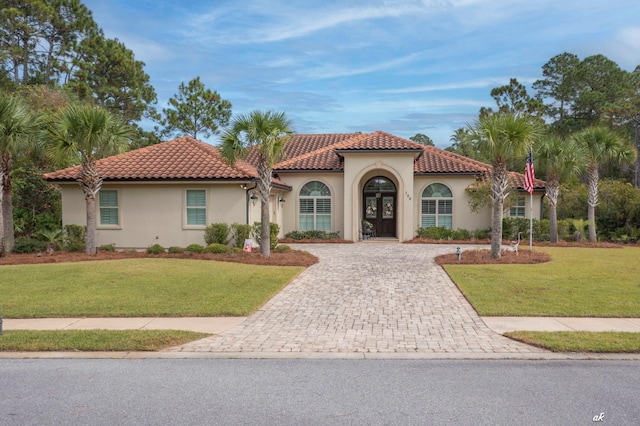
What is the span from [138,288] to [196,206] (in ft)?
26.1

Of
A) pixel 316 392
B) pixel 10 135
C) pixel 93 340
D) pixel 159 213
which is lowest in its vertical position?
pixel 316 392

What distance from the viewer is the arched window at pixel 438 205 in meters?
23.7

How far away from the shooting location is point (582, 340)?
22.6ft

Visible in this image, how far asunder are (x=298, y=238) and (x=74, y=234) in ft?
32.6

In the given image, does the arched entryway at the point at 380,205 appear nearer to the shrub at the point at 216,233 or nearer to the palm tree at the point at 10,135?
the shrub at the point at 216,233

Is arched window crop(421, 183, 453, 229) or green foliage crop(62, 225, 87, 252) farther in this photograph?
arched window crop(421, 183, 453, 229)

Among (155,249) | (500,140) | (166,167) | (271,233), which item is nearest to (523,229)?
(500,140)

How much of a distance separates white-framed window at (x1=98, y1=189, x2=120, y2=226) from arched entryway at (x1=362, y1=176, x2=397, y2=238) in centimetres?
1250

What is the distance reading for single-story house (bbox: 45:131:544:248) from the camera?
1838cm

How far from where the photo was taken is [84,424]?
437 centimetres

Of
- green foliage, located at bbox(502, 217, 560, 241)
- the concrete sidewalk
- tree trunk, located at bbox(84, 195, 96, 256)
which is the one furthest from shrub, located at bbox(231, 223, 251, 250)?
green foliage, located at bbox(502, 217, 560, 241)

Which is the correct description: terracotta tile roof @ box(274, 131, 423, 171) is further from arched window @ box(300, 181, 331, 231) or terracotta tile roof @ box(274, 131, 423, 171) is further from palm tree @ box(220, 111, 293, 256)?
palm tree @ box(220, 111, 293, 256)

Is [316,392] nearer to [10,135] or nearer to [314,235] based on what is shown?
[10,135]

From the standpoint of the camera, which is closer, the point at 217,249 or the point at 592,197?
the point at 217,249
